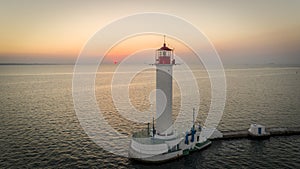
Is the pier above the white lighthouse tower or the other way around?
the other way around

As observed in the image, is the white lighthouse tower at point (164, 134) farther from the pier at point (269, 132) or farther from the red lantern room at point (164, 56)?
the pier at point (269, 132)

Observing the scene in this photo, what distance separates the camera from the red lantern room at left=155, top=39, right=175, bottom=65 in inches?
1313

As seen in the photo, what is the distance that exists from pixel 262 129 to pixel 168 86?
21.1m

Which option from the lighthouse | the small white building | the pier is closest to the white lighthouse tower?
the lighthouse

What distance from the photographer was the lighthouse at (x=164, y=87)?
33375mm

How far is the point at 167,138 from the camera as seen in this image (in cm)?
3359

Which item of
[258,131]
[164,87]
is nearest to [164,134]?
[164,87]

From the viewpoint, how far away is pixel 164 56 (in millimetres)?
33562

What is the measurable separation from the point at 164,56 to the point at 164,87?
4.60 m

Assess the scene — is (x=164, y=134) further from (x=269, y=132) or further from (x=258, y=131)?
(x=269, y=132)

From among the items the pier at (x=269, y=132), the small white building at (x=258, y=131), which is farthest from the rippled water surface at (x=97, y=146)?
the small white building at (x=258, y=131)

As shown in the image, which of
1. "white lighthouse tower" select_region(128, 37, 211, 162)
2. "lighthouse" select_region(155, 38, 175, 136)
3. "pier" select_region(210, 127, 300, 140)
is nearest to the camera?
"white lighthouse tower" select_region(128, 37, 211, 162)

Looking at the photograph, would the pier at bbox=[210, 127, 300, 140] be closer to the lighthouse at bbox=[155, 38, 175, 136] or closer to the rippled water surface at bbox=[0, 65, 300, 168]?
the rippled water surface at bbox=[0, 65, 300, 168]

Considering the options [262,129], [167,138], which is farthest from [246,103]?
[167,138]
